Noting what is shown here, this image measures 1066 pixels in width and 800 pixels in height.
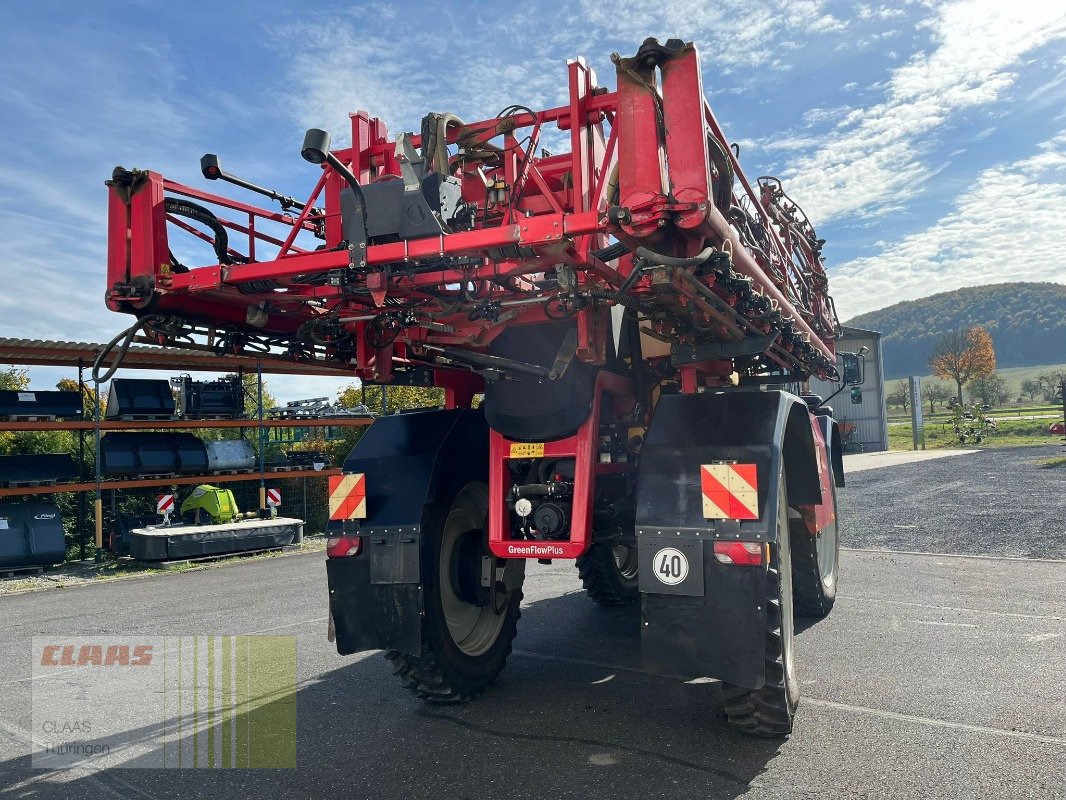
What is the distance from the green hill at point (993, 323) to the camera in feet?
500

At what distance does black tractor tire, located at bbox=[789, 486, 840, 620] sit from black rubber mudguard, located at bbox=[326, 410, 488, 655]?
7.95ft

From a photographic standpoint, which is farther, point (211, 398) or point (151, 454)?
point (211, 398)

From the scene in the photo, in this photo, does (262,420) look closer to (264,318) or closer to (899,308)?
(264,318)

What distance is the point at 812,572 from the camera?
18.8 ft

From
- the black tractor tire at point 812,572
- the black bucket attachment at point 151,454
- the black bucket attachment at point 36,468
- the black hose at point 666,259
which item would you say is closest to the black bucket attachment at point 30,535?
the black bucket attachment at point 36,468

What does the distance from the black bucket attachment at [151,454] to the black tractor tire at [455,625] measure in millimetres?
9938

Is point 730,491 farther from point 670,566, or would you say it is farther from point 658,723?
point 658,723

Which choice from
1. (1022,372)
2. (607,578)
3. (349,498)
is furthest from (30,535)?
(1022,372)

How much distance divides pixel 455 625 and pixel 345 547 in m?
0.85

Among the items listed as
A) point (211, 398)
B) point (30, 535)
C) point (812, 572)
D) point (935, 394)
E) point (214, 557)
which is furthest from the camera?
point (935, 394)

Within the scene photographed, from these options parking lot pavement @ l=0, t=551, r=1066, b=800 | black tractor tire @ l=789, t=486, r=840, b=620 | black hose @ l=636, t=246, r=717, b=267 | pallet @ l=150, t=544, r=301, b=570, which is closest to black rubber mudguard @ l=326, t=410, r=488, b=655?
parking lot pavement @ l=0, t=551, r=1066, b=800

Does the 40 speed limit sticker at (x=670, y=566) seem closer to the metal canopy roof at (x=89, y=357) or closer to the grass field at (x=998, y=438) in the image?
the metal canopy roof at (x=89, y=357)

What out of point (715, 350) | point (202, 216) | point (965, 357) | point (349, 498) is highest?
point (965, 357)

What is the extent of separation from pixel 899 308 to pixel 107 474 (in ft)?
703
